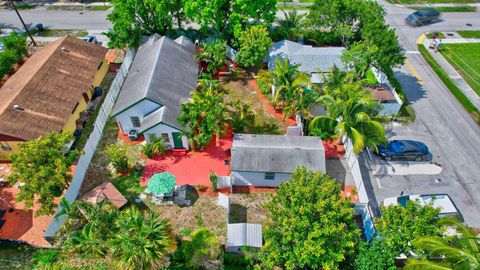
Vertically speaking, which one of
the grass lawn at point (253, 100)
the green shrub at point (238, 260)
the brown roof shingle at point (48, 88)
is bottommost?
the green shrub at point (238, 260)

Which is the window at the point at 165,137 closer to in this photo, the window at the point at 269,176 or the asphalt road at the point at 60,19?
the window at the point at 269,176

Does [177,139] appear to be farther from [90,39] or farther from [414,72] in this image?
[414,72]

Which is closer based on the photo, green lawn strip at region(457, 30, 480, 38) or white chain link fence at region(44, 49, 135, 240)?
white chain link fence at region(44, 49, 135, 240)

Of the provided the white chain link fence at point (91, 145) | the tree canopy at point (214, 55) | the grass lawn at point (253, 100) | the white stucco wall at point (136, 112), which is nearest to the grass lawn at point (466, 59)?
the grass lawn at point (253, 100)

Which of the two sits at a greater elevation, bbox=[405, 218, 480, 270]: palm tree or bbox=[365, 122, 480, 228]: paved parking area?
bbox=[405, 218, 480, 270]: palm tree

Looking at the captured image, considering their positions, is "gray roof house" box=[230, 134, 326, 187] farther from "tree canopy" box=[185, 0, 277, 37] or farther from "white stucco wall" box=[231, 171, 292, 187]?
"tree canopy" box=[185, 0, 277, 37]

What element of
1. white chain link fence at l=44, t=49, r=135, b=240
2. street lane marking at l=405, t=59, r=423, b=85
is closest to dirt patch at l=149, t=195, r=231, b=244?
white chain link fence at l=44, t=49, r=135, b=240
